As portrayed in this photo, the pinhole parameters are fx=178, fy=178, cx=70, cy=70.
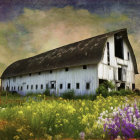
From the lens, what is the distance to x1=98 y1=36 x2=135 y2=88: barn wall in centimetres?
2075

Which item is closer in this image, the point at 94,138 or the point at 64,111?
the point at 94,138

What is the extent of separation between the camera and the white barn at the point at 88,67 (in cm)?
2042

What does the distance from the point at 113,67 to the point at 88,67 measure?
3634mm

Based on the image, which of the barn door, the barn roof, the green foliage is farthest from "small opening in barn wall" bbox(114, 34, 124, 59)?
the barn door

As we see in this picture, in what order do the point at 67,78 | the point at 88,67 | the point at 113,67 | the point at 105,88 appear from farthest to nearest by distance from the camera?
the point at 67,78
the point at 113,67
the point at 88,67
the point at 105,88

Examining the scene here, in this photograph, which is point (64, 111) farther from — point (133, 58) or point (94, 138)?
point (133, 58)

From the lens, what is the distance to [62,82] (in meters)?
24.0

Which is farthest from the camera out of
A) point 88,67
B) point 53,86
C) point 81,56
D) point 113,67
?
point 53,86

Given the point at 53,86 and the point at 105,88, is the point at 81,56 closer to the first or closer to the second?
the point at 105,88

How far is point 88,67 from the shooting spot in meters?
21.0

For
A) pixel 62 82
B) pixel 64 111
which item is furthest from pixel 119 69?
pixel 64 111

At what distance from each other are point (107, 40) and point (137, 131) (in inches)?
727

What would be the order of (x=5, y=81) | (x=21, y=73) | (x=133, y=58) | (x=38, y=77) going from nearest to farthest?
(x=133, y=58)
(x=38, y=77)
(x=21, y=73)
(x=5, y=81)

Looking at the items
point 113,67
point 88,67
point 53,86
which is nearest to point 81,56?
point 88,67
